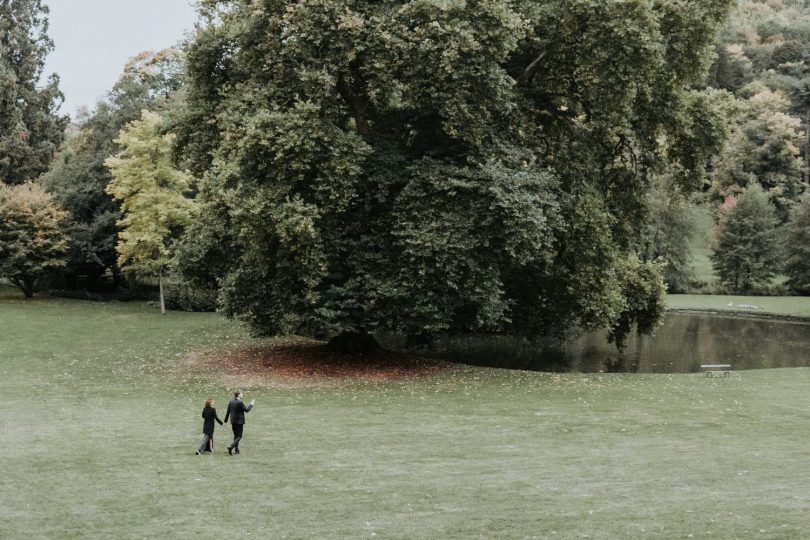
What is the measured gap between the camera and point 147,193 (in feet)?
156

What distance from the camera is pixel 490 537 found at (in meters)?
12.2

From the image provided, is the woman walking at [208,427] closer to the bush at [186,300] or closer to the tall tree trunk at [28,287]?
the bush at [186,300]

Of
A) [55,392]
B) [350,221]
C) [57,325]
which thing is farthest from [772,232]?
[55,392]

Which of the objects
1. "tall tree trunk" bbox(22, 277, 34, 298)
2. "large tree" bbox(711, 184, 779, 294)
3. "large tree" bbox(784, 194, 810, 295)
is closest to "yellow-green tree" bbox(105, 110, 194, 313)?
"tall tree trunk" bbox(22, 277, 34, 298)

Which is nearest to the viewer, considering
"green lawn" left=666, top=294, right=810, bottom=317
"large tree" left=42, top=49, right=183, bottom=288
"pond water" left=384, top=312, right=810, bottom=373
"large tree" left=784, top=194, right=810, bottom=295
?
"pond water" left=384, top=312, right=810, bottom=373

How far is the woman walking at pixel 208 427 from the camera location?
1719cm

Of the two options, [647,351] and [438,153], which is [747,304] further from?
[438,153]

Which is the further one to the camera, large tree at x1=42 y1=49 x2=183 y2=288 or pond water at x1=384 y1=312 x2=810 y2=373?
large tree at x1=42 y1=49 x2=183 y2=288

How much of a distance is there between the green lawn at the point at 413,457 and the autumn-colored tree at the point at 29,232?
2508 centimetres

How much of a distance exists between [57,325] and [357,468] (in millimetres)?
31605

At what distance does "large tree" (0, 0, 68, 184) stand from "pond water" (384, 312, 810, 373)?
39551 mm

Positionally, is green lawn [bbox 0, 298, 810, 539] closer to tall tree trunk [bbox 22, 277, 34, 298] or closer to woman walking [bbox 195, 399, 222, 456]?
woman walking [bbox 195, 399, 222, 456]

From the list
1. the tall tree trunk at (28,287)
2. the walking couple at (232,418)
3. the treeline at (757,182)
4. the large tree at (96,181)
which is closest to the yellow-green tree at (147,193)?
the large tree at (96,181)

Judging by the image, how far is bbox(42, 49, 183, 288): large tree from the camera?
55.2 metres
